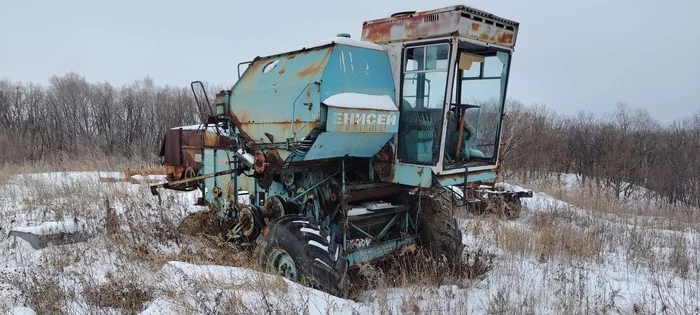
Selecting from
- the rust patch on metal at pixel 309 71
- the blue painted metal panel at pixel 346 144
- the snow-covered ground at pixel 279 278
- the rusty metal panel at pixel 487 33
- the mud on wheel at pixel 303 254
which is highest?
the rusty metal panel at pixel 487 33

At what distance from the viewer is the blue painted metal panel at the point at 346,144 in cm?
422

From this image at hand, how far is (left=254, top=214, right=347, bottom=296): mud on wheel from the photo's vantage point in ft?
13.3

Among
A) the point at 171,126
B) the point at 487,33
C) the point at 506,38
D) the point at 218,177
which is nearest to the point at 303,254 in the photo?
the point at 218,177

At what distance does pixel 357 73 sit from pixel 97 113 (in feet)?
103

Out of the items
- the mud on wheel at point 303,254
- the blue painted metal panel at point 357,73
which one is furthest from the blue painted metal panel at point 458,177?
the mud on wheel at point 303,254

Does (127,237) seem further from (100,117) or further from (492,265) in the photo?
(100,117)

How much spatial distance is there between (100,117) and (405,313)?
32152mm

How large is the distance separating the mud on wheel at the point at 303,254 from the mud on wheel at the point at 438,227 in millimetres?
1512

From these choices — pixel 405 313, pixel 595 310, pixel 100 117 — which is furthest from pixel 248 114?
pixel 100 117

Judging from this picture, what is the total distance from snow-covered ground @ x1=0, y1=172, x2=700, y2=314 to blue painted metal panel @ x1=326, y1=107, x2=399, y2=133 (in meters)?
1.51

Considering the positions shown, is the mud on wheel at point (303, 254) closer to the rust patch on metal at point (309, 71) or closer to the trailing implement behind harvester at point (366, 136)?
the trailing implement behind harvester at point (366, 136)

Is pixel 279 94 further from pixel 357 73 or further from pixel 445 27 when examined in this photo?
pixel 445 27

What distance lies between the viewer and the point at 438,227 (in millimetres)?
5355

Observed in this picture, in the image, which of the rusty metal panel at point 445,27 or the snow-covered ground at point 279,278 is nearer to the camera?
the snow-covered ground at point 279,278
